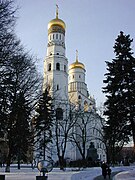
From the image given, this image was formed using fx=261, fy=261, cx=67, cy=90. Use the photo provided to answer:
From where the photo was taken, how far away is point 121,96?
1948 centimetres

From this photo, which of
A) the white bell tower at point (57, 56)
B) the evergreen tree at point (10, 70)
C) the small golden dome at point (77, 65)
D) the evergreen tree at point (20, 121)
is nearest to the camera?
the evergreen tree at point (10, 70)

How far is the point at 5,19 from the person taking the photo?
39.1 feet

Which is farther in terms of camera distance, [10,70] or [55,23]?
[55,23]

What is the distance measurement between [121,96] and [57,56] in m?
35.4

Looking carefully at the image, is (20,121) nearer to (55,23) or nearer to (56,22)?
(55,23)

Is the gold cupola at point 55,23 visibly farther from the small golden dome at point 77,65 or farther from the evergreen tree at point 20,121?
the evergreen tree at point 20,121

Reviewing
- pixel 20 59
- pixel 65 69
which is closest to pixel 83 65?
pixel 65 69

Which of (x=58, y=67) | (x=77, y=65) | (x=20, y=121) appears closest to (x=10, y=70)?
(x=20, y=121)

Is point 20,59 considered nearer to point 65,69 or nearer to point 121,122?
point 121,122

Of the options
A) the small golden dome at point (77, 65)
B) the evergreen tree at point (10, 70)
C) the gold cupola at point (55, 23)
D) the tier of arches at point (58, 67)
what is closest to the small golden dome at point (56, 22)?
the gold cupola at point (55, 23)

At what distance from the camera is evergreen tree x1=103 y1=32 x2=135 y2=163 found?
19156mm

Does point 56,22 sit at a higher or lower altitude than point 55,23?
higher

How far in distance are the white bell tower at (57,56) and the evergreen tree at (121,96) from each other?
103 feet

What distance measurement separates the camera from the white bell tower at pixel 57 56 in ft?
172
